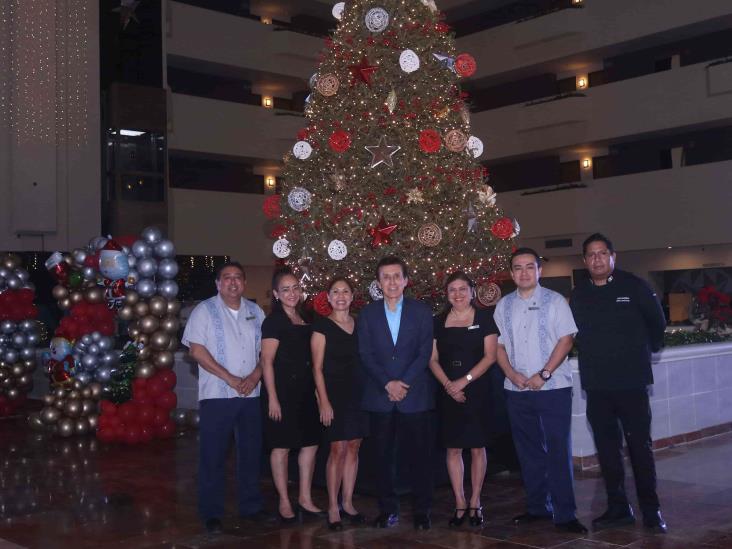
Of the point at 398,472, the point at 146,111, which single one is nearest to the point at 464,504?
the point at 398,472

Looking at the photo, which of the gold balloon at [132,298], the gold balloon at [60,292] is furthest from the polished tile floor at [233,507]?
the gold balloon at [60,292]

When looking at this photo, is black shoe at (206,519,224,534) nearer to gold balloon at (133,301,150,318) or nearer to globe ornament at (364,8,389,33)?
globe ornament at (364,8,389,33)

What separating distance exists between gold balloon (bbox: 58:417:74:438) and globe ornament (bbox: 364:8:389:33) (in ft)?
19.7

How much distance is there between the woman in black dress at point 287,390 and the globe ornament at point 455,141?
242cm

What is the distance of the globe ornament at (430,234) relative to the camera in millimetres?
7121

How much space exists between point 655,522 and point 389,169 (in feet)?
12.0

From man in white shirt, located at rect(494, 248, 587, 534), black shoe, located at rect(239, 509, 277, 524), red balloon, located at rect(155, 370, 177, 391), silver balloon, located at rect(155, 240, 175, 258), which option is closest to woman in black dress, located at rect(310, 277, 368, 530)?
black shoe, located at rect(239, 509, 277, 524)

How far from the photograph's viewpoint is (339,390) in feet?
18.4

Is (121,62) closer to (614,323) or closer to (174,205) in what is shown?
(174,205)

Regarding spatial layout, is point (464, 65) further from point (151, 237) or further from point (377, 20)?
point (151, 237)

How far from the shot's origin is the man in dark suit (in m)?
5.42

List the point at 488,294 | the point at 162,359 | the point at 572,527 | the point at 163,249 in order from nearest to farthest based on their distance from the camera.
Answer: the point at 572,527 → the point at 488,294 → the point at 162,359 → the point at 163,249

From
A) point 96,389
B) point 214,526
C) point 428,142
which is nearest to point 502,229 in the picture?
point 428,142

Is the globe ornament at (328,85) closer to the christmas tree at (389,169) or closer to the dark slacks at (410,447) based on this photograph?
the christmas tree at (389,169)
